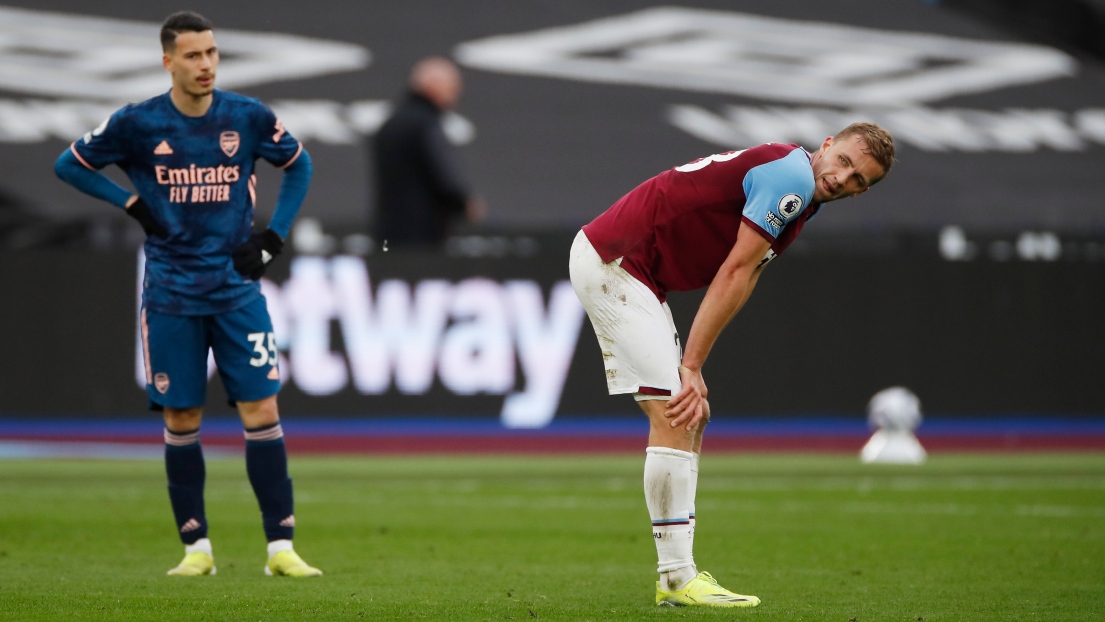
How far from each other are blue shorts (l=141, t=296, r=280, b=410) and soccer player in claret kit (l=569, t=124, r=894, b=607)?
1447 millimetres

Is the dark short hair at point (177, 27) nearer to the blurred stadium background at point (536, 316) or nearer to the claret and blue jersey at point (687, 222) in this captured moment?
the claret and blue jersey at point (687, 222)

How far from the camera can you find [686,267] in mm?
5336

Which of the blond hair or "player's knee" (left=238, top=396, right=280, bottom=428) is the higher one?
the blond hair

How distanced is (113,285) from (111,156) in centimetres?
781

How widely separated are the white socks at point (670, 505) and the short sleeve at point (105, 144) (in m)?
2.49

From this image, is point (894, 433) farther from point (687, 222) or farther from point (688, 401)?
point (688, 401)

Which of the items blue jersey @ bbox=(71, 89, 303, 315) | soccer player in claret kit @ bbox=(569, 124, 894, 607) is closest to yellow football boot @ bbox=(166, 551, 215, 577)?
blue jersey @ bbox=(71, 89, 303, 315)

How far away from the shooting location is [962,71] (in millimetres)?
21500

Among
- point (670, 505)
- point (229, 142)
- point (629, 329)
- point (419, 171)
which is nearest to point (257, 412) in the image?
point (229, 142)

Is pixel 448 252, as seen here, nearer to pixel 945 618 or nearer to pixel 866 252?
pixel 866 252

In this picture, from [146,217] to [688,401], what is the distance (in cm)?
236

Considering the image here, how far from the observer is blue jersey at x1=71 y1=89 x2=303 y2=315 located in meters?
5.93

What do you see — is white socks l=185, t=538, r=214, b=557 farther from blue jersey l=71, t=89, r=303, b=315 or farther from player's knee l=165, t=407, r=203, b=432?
blue jersey l=71, t=89, r=303, b=315

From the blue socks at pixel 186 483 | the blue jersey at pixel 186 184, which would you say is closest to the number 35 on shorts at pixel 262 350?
the blue jersey at pixel 186 184
